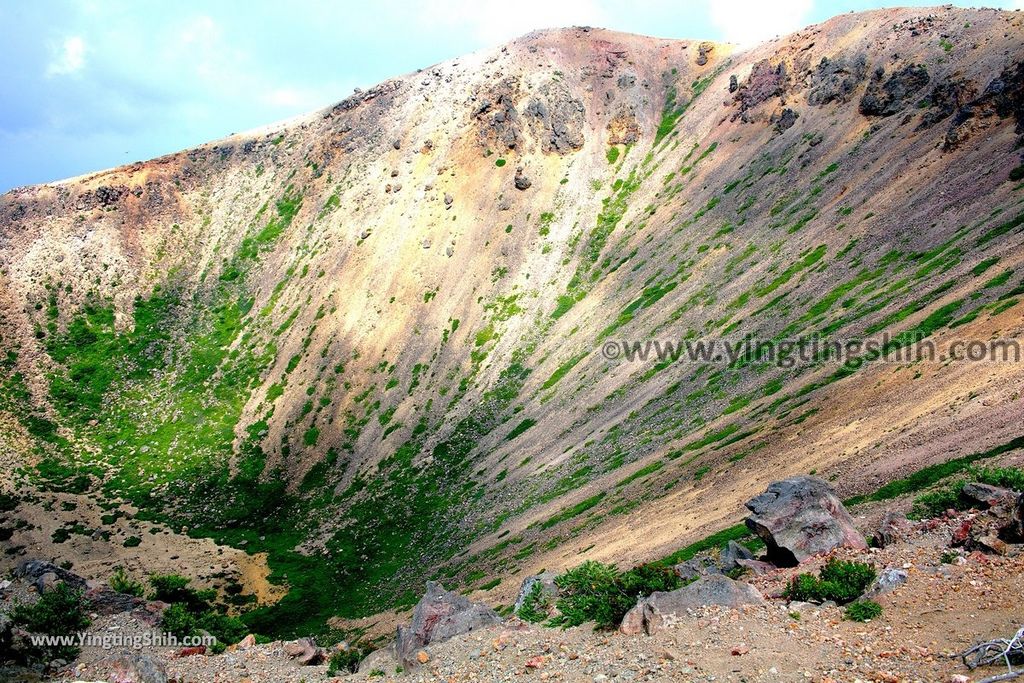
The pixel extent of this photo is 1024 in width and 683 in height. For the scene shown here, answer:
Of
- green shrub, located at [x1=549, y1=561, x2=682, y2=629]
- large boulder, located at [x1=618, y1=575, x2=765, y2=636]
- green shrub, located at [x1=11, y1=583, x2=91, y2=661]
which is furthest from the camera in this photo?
green shrub, located at [x1=11, y1=583, x2=91, y2=661]

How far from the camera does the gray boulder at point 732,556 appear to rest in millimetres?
23844

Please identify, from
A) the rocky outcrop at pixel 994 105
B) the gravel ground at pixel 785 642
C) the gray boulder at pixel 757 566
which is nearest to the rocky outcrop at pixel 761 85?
the rocky outcrop at pixel 994 105

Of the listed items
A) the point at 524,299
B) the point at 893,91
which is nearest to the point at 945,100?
the point at 893,91

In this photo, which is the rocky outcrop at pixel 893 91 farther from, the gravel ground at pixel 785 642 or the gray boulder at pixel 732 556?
the gravel ground at pixel 785 642

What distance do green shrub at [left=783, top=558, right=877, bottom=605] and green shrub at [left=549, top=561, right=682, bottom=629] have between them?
3870 mm

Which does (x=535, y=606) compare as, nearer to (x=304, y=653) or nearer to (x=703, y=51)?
(x=304, y=653)

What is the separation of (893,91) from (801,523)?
72728 millimetres

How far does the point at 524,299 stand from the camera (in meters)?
86.1

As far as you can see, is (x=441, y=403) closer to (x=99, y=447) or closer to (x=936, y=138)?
(x=99, y=447)

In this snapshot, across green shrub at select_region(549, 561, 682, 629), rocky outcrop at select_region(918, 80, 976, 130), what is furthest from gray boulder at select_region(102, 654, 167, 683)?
rocky outcrop at select_region(918, 80, 976, 130)

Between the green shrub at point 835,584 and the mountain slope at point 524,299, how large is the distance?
12.9 m

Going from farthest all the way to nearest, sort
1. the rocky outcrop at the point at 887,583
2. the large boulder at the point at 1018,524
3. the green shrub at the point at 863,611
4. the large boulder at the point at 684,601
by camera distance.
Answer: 1. the large boulder at the point at 684,601
2. the rocky outcrop at the point at 887,583
3. the large boulder at the point at 1018,524
4. the green shrub at the point at 863,611

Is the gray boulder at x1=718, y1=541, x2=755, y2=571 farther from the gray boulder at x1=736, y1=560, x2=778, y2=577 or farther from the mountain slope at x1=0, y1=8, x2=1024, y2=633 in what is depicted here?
the mountain slope at x1=0, y1=8, x2=1024, y2=633

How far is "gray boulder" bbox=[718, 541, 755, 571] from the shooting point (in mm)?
23844
